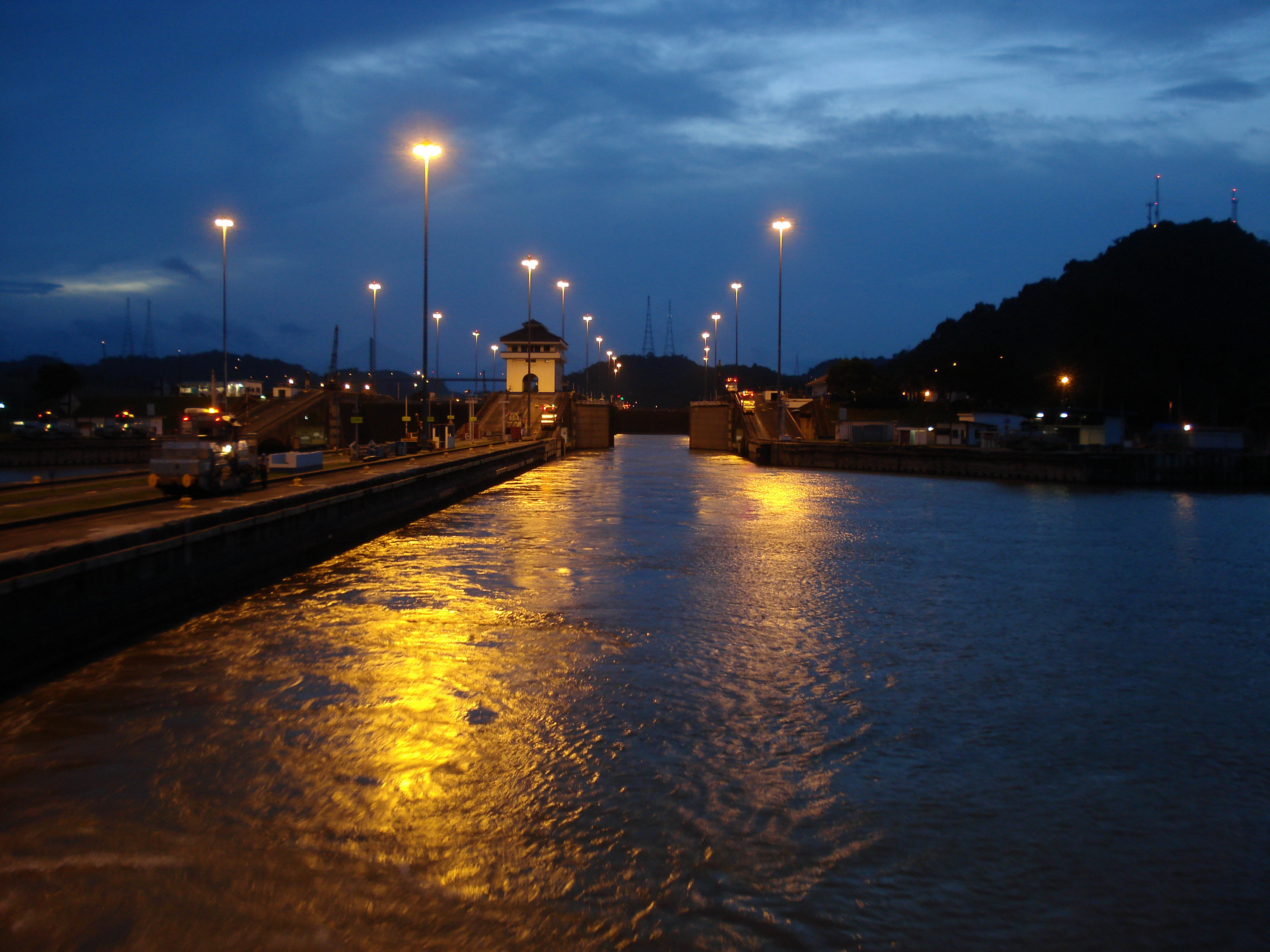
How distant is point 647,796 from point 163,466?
737 inches

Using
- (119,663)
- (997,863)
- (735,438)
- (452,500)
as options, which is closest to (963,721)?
(997,863)

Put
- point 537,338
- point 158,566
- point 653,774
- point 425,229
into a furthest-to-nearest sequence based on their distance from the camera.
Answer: point 537,338, point 425,229, point 158,566, point 653,774

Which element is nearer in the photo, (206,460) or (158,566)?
(158,566)

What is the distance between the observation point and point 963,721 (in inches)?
438

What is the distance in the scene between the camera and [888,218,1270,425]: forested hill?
101 meters

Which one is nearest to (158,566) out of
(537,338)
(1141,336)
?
(537,338)

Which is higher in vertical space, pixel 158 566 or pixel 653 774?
pixel 158 566

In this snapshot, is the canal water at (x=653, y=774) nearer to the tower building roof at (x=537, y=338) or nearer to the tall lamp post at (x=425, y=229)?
the tall lamp post at (x=425, y=229)

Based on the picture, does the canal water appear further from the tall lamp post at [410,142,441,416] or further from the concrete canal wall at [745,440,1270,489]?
the concrete canal wall at [745,440,1270,489]

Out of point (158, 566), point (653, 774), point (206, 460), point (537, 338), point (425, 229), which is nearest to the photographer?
point (653, 774)

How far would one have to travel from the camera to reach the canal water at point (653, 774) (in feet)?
22.1

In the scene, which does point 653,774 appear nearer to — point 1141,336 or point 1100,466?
point 1100,466

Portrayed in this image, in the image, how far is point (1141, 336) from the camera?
119875 millimetres

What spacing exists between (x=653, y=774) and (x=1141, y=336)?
129 m
